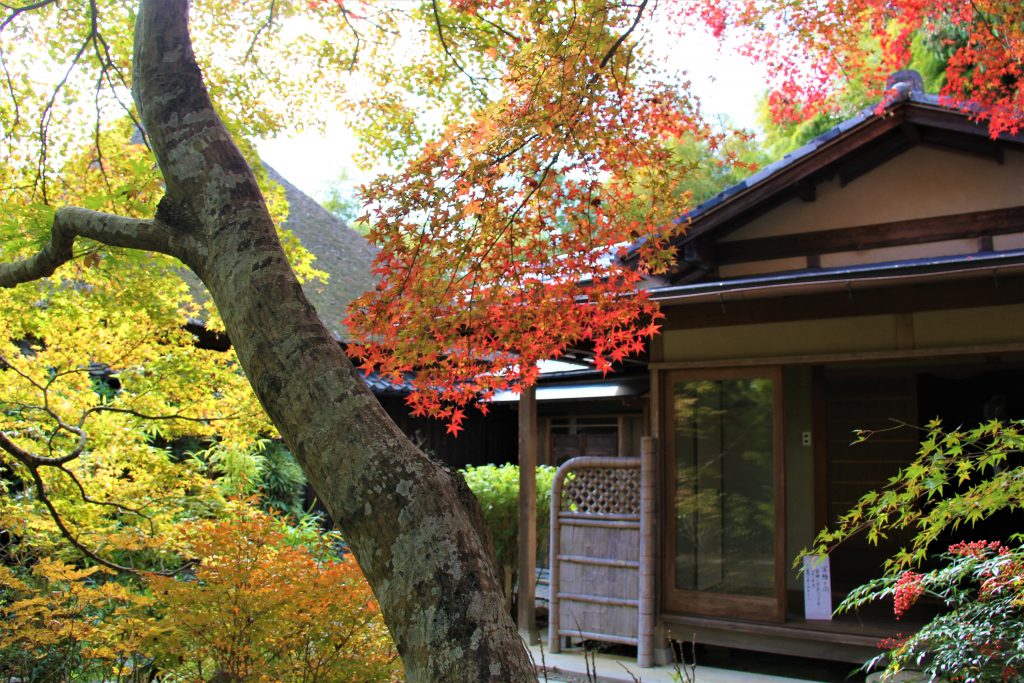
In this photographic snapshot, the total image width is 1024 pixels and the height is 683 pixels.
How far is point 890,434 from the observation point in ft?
28.7

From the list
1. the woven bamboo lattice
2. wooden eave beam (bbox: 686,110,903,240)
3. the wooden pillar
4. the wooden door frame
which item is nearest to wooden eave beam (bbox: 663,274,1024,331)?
the wooden door frame

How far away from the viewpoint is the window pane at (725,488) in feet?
22.1

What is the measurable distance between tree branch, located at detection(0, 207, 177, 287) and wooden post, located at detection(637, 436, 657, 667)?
4.41 m

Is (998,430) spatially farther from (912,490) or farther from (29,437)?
(29,437)

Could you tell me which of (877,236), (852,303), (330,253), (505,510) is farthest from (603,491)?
(330,253)

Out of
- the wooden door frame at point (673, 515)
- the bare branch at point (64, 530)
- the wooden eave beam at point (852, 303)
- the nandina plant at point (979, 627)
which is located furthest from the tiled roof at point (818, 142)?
the bare branch at point (64, 530)

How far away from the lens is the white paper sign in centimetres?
655

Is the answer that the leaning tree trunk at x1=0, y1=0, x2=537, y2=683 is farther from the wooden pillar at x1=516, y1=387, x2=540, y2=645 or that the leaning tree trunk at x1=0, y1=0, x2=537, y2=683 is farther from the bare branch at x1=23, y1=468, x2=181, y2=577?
the wooden pillar at x1=516, y1=387, x2=540, y2=645

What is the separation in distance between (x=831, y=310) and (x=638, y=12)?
124 inches

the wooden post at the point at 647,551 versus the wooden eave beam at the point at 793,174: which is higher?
the wooden eave beam at the point at 793,174

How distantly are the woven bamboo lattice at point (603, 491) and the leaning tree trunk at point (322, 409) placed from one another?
4.64 meters

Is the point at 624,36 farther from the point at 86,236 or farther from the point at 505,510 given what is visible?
the point at 505,510

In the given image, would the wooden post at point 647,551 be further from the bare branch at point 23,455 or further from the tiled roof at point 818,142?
the bare branch at point 23,455

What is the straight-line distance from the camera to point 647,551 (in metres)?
6.81
